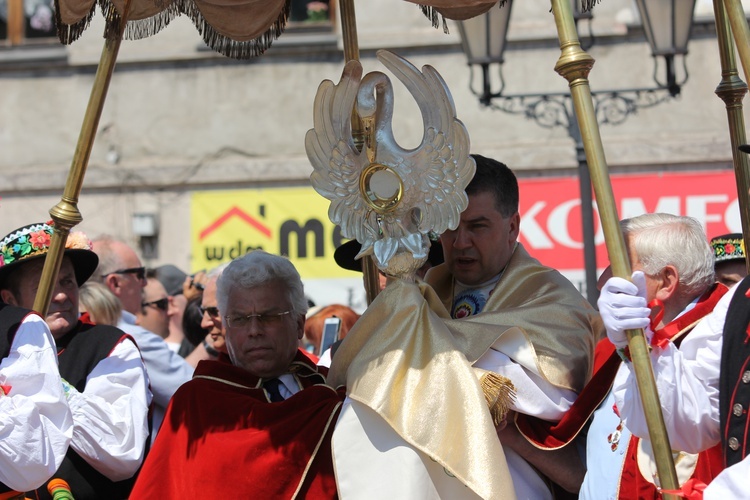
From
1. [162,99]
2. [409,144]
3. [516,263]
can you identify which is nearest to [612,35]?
[409,144]

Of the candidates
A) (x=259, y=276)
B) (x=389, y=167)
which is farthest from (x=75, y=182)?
(x=389, y=167)

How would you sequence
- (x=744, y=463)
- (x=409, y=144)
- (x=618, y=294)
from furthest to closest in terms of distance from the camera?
(x=409, y=144) → (x=618, y=294) → (x=744, y=463)

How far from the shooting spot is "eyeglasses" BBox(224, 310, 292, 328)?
11.8 ft

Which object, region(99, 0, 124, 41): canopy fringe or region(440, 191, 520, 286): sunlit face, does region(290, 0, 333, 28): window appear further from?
region(440, 191, 520, 286): sunlit face

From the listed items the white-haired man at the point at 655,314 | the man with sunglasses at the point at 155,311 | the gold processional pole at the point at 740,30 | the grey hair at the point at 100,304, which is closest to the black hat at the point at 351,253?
the white-haired man at the point at 655,314

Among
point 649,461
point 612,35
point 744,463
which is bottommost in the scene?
point 649,461

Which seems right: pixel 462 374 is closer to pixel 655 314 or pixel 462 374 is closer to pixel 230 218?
pixel 655 314

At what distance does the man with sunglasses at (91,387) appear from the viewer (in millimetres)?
3814

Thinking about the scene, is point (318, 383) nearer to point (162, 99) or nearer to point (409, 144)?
point (409, 144)

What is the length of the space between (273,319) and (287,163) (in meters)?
7.29

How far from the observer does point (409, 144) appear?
10.3 m

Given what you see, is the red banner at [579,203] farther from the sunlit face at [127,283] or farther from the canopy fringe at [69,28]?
the canopy fringe at [69,28]

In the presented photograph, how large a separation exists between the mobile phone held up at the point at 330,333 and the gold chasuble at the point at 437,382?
1.92 meters

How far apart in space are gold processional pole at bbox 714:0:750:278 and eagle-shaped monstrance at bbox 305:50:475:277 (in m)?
0.77
